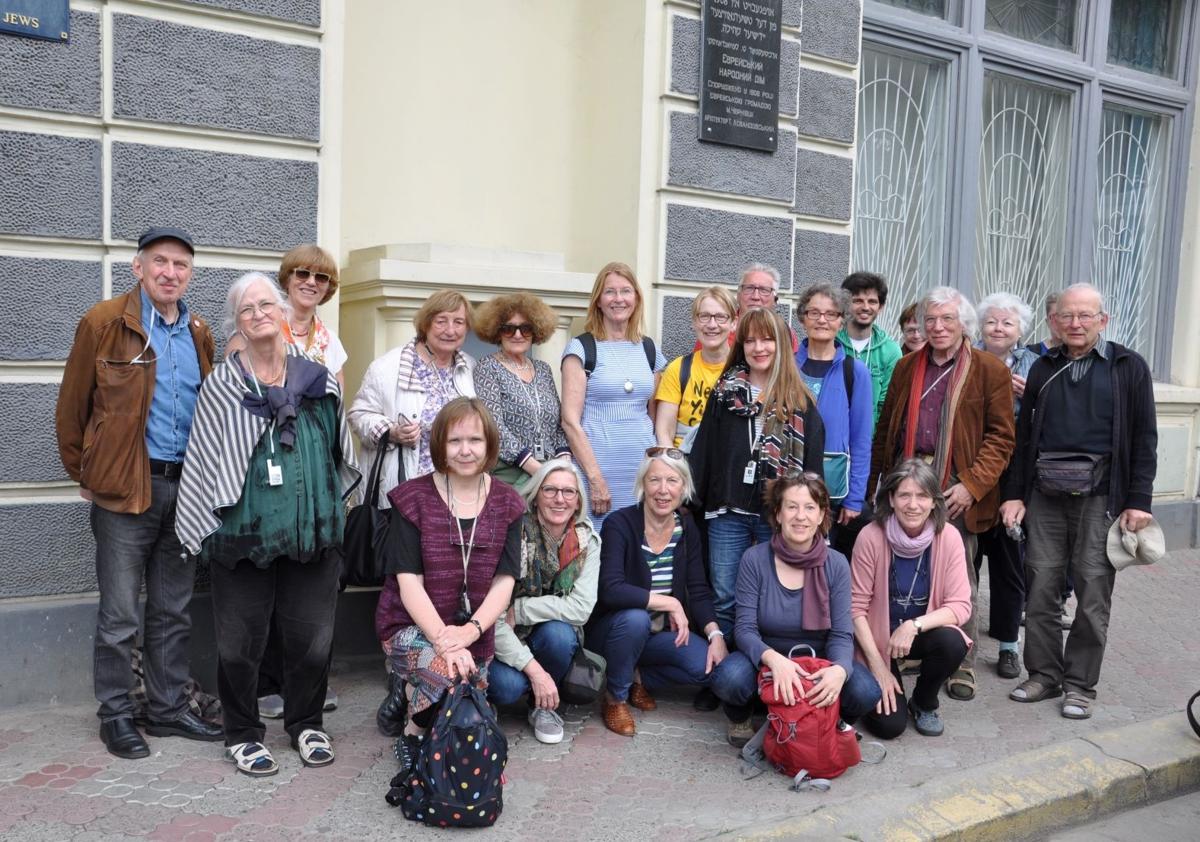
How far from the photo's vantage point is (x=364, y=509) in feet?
14.4

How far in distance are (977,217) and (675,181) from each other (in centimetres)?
336

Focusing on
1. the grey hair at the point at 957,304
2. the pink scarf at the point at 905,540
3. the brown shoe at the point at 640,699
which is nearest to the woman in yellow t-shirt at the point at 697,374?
the grey hair at the point at 957,304

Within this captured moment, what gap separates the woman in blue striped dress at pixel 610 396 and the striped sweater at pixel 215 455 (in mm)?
1625

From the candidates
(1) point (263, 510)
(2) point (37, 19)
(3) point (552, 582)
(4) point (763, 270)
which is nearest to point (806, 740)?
(3) point (552, 582)

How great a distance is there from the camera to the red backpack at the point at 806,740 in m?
3.93

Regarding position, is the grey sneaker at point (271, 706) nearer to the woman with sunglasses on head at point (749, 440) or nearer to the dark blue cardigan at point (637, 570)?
the dark blue cardigan at point (637, 570)

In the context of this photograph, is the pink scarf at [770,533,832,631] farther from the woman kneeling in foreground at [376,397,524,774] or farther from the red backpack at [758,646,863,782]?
the woman kneeling in foreground at [376,397,524,774]

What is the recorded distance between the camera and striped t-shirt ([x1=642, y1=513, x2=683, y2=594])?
15.2 ft

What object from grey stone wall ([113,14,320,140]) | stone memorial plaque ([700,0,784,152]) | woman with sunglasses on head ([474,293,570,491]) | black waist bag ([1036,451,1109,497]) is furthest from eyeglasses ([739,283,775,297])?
grey stone wall ([113,14,320,140])

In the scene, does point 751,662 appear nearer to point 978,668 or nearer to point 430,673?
point 430,673

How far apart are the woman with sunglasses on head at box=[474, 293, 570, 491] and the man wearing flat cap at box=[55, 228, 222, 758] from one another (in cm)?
121

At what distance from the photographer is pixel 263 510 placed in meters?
3.72

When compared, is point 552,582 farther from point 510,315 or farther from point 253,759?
point 253,759

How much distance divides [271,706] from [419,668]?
0.93m
